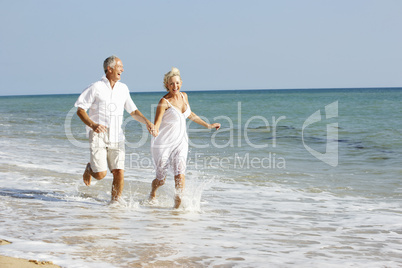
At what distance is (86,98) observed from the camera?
19.3 ft

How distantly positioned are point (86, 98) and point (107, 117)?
35 centimetres

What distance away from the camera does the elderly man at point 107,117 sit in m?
5.89

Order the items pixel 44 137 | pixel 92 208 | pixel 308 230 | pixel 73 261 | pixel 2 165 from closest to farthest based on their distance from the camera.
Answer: pixel 73 261 < pixel 308 230 < pixel 92 208 < pixel 2 165 < pixel 44 137

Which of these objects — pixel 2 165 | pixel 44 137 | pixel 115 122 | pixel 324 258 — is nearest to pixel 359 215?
pixel 324 258

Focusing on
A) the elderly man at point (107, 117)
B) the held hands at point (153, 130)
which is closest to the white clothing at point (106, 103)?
the elderly man at point (107, 117)

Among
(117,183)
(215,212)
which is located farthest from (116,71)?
(215,212)

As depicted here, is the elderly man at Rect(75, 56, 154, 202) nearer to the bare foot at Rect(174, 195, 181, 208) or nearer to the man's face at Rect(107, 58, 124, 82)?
the man's face at Rect(107, 58, 124, 82)

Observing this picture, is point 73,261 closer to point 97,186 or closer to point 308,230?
point 308,230

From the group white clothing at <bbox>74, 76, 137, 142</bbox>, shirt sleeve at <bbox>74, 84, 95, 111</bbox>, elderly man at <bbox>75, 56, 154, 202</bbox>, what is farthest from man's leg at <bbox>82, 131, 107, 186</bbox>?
shirt sleeve at <bbox>74, 84, 95, 111</bbox>

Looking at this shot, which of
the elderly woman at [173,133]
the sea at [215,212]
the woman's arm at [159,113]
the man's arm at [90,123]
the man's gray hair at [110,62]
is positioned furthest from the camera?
the elderly woman at [173,133]

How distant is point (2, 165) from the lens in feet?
30.6

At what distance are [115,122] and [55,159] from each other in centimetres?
517

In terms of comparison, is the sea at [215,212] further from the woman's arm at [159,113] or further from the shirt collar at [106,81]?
the shirt collar at [106,81]

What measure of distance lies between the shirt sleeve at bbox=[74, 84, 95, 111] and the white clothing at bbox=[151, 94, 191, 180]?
94 cm
